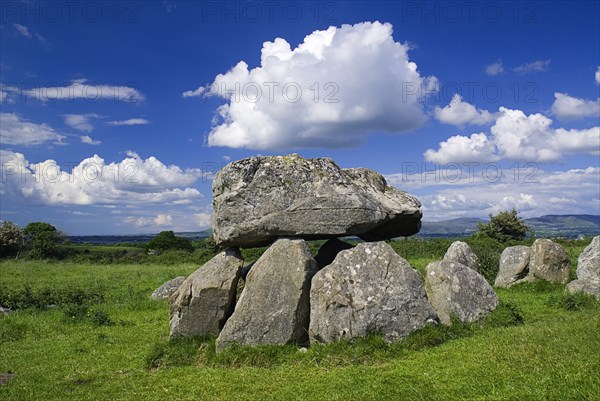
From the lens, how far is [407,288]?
13.1m

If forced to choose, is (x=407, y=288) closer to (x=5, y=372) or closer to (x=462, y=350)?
(x=462, y=350)

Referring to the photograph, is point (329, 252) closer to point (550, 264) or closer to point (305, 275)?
point (305, 275)

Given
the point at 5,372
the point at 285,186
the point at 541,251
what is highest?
the point at 285,186

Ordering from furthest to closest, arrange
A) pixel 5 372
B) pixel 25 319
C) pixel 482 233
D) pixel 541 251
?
pixel 482 233 → pixel 541 251 → pixel 25 319 → pixel 5 372

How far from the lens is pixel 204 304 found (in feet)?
47.5

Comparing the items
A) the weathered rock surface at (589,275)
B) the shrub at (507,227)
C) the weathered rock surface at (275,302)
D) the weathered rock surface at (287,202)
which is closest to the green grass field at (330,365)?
the weathered rock surface at (275,302)

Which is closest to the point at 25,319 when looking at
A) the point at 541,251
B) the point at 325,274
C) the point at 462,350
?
the point at 325,274

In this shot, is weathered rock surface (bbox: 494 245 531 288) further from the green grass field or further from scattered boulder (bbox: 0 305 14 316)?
scattered boulder (bbox: 0 305 14 316)

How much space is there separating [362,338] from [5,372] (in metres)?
9.46

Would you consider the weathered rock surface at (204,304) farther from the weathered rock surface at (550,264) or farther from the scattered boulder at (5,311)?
the weathered rock surface at (550,264)

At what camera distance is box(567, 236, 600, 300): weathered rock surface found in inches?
738

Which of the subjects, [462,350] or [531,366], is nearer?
[531,366]

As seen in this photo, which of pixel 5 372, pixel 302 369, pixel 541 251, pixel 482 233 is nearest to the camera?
pixel 302 369

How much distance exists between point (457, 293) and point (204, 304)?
24.1 feet
